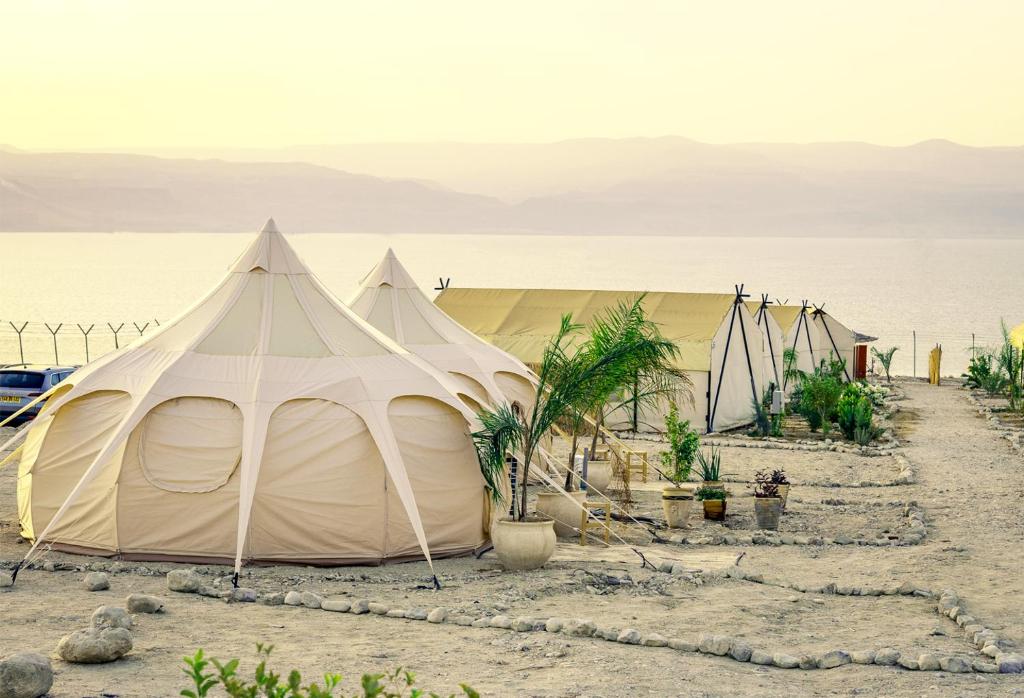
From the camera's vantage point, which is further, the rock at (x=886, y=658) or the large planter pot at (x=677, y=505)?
the large planter pot at (x=677, y=505)

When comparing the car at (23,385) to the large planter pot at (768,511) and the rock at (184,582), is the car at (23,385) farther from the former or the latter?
the large planter pot at (768,511)

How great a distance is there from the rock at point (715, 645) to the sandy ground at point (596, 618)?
0.50 feet

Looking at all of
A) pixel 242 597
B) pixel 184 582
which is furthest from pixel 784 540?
pixel 184 582

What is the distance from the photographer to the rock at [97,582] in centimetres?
1316

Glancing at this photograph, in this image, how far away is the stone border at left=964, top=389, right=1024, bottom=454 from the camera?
92.0 ft

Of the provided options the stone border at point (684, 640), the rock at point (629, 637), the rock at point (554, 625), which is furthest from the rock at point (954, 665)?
the rock at point (554, 625)

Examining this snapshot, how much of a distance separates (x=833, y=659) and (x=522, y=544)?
4.52 metres

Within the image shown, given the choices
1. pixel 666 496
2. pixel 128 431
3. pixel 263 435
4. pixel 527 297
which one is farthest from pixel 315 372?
pixel 527 297

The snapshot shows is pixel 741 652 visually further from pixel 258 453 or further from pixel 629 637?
pixel 258 453

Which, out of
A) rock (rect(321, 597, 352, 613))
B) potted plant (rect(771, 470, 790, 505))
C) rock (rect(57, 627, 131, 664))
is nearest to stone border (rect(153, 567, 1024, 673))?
rock (rect(321, 597, 352, 613))

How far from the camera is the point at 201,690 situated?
5.70 meters

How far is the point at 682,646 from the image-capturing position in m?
11.0

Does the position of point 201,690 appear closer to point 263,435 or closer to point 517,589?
point 517,589

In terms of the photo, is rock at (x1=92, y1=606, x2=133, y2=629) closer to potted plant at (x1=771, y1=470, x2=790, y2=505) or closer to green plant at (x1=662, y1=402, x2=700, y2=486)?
potted plant at (x1=771, y1=470, x2=790, y2=505)
